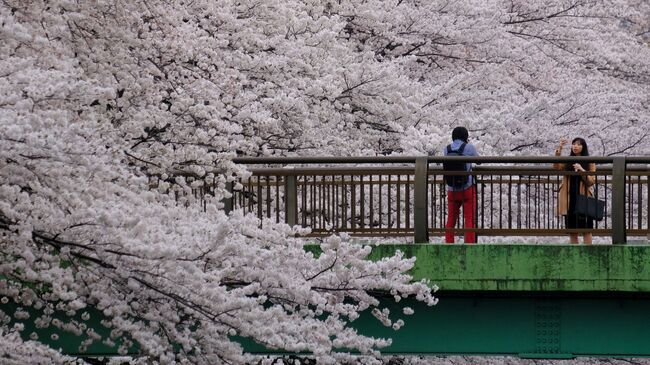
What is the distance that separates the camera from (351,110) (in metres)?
21.6

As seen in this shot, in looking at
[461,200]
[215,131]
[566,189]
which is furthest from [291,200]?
[566,189]

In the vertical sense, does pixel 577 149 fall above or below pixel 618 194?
above

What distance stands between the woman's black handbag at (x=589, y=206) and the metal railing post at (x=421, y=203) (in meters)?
1.57

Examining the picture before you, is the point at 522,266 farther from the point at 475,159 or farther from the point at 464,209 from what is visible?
the point at 475,159

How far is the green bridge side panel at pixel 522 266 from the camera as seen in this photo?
1400 cm

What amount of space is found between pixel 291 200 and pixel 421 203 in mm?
1404

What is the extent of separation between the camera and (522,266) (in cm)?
1412

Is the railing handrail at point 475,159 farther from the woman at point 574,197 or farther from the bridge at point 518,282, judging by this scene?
the woman at point 574,197

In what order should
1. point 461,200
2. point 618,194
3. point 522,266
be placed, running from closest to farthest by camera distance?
1. point 522,266
2. point 618,194
3. point 461,200

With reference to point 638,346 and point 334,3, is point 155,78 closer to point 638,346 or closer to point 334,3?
point 638,346

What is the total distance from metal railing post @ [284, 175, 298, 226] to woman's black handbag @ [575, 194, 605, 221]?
9.54ft

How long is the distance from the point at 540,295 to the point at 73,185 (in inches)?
245

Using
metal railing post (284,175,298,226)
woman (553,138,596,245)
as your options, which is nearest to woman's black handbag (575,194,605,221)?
woman (553,138,596,245)

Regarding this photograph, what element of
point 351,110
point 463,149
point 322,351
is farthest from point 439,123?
point 322,351
